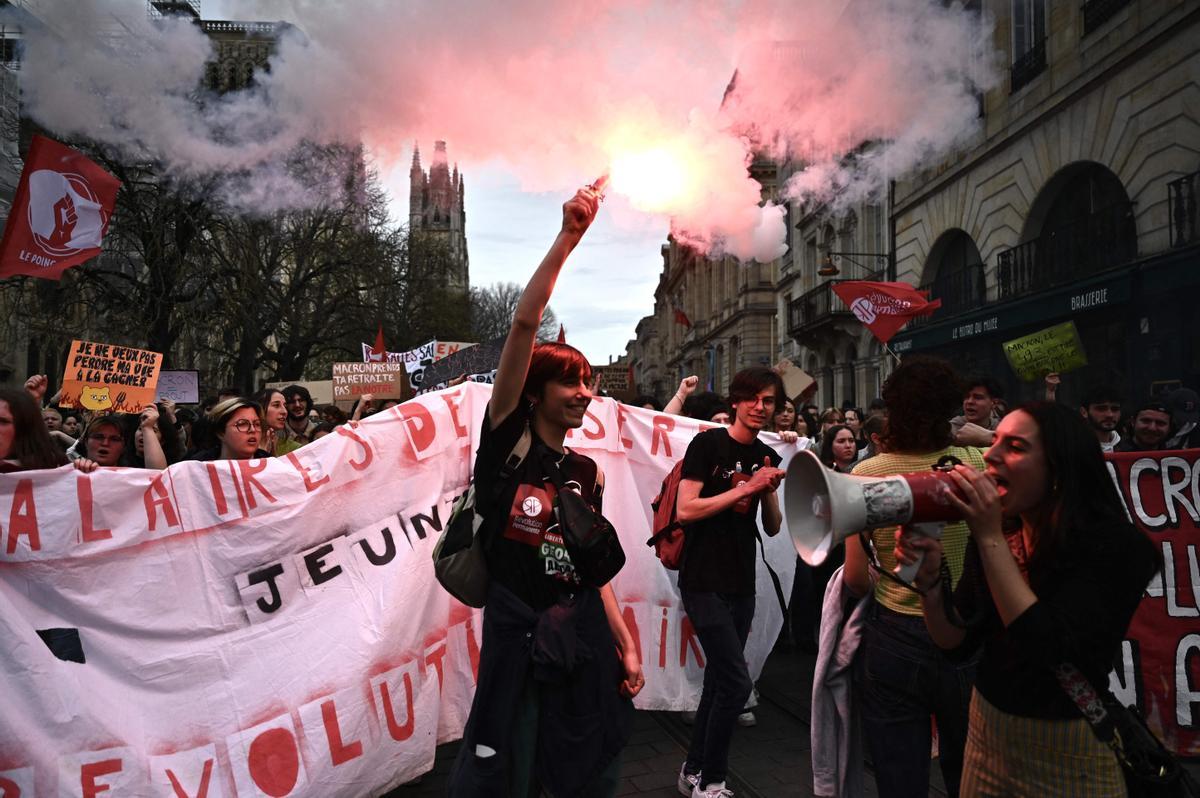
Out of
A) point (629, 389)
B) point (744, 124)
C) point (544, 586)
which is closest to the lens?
point (544, 586)

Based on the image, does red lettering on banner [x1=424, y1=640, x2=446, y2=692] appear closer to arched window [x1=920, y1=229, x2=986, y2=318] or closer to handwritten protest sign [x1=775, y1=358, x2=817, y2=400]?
handwritten protest sign [x1=775, y1=358, x2=817, y2=400]

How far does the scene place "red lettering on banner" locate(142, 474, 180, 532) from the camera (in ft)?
11.6

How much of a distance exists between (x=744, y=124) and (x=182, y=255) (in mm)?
16026

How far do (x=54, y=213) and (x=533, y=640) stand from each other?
5.53 meters

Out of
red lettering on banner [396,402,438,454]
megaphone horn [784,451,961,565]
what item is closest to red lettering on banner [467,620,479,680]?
red lettering on banner [396,402,438,454]

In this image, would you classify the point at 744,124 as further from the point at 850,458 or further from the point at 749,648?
the point at 749,648

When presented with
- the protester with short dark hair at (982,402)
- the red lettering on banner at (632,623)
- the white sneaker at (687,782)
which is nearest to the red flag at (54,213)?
the red lettering on banner at (632,623)

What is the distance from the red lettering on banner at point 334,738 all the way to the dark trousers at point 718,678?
156 centimetres

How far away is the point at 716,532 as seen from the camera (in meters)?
3.99

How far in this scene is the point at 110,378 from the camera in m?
6.87

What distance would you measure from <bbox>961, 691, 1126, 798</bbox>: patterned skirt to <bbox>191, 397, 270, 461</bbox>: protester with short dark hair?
3585mm

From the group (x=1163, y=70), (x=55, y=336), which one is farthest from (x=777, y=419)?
(x=55, y=336)

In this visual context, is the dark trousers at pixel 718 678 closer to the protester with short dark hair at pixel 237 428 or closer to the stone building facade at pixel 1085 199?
the protester with short dark hair at pixel 237 428

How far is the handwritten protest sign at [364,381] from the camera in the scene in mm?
14031
